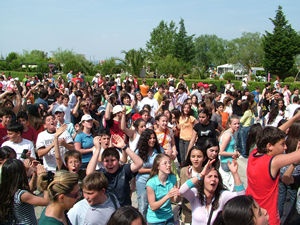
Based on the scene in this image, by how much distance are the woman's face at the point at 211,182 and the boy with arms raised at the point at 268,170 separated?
47 cm

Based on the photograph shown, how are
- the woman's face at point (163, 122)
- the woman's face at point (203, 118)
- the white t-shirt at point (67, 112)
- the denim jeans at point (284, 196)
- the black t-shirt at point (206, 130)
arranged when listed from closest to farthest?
1. the denim jeans at point (284, 196)
2. the woman's face at point (163, 122)
3. the black t-shirt at point (206, 130)
4. the woman's face at point (203, 118)
5. the white t-shirt at point (67, 112)

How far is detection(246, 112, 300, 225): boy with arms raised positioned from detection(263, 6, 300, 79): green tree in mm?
47848

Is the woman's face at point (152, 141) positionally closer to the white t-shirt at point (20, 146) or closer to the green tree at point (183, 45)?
the white t-shirt at point (20, 146)

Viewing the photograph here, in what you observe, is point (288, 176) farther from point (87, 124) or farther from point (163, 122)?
point (87, 124)

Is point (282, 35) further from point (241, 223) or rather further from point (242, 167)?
point (241, 223)

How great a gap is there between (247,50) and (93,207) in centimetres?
8732

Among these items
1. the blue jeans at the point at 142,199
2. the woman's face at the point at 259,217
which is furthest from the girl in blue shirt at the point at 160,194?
the woman's face at the point at 259,217

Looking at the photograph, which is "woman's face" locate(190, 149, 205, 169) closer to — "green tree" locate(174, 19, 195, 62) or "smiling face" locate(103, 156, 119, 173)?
"smiling face" locate(103, 156, 119, 173)

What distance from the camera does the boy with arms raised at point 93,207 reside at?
9.68 feet

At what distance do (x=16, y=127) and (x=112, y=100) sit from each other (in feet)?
13.0

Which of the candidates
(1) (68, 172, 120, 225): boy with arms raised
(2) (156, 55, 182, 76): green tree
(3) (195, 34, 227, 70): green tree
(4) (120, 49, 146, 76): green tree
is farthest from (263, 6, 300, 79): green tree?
(3) (195, 34, 227, 70): green tree

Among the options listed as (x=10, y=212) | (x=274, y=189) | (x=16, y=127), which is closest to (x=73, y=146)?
(x=16, y=127)

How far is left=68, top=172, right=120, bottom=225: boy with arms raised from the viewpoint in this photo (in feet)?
9.68

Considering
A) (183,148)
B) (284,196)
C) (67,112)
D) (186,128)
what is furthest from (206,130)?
(67,112)
